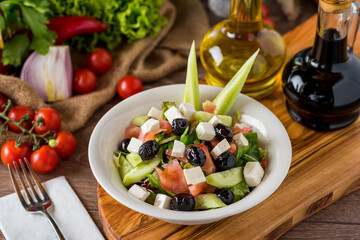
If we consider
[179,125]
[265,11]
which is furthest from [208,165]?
[265,11]

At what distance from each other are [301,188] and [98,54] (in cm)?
133

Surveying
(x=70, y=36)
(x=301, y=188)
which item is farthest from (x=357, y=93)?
(x=70, y=36)

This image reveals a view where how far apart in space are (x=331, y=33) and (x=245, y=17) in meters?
0.40

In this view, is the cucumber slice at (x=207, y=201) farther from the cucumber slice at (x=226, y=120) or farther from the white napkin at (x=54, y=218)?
the white napkin at (x=54, y=218)

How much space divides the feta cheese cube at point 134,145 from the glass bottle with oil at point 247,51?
64 cm

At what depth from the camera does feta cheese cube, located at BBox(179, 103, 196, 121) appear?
62.5 inches

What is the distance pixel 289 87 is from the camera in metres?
1.87

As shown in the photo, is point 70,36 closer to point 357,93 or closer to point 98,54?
point 98,54

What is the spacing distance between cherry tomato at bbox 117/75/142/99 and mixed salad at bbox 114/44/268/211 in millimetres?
617

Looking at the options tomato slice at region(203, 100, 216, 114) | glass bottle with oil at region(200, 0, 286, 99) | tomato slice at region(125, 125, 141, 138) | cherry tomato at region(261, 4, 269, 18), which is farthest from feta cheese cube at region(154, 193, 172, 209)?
cherry tomato at region(261, 4, 269, 18)

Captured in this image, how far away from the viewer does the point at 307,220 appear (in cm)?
163

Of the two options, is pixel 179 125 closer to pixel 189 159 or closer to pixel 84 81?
pixel 189 159

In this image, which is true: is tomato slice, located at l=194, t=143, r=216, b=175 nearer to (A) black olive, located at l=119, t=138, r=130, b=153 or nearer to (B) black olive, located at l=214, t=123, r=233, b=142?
(B) black olive, located at l=214, t=123, r=233, b=142

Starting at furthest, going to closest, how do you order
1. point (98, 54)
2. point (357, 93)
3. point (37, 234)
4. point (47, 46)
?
point (98, 54)
point (47, 46)
point (357, 93)
point (37, 234)
